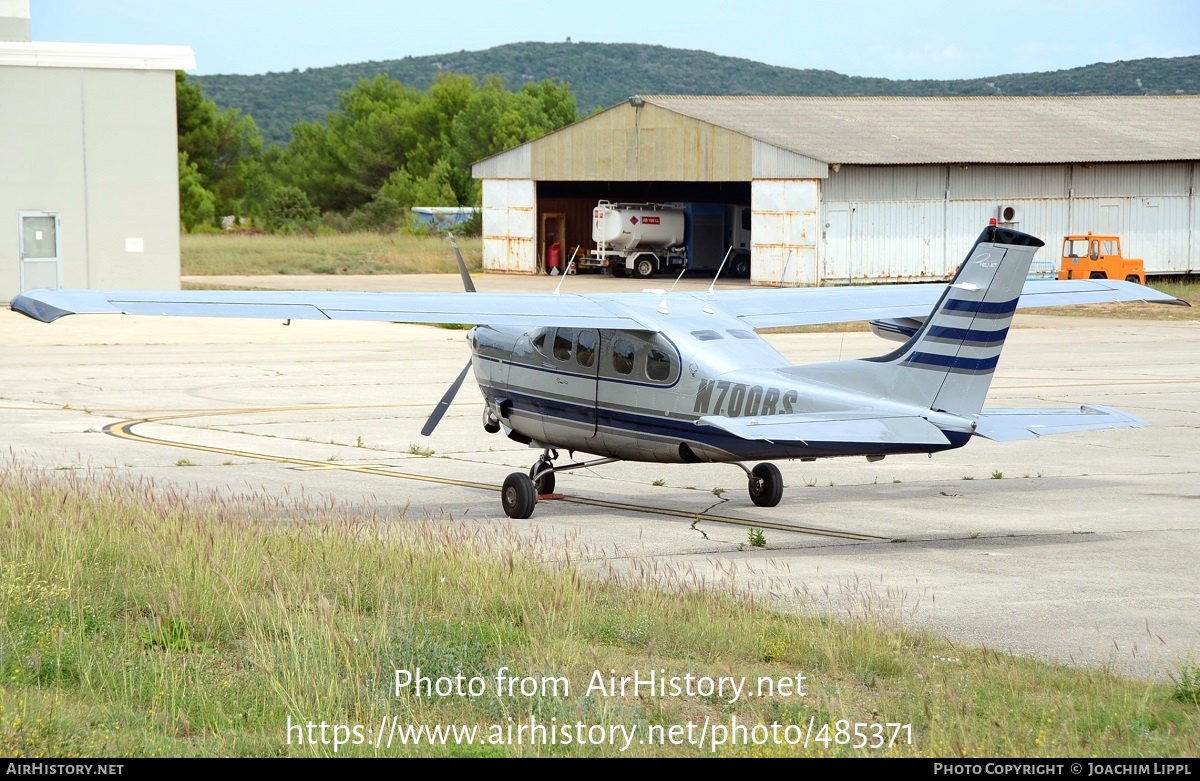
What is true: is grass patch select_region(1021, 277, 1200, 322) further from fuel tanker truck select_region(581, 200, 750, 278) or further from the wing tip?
the wing tip

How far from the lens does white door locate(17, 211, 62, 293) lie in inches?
1649

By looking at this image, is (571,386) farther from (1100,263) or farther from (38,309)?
(1100,263)

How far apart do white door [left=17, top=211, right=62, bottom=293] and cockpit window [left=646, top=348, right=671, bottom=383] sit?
105 ft

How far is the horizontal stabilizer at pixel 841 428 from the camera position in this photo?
41.2 ft

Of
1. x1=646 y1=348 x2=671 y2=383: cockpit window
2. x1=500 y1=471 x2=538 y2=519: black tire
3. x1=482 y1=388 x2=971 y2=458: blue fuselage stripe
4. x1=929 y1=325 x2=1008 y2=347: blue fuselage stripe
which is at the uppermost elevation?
x1=929 y1=325 x2=1008 y2=347: blue fuselage stripe

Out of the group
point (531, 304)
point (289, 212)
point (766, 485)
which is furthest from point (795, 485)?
point (289, 212)

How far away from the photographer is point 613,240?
210 feet

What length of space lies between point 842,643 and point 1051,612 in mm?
2519

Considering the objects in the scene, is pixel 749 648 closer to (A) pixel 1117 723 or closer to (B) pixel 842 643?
(B) pixel 842 643

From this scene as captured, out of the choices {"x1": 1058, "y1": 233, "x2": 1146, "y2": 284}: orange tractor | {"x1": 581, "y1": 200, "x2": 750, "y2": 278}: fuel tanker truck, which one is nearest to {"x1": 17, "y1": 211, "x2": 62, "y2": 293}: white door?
{"x1": 581, "y1": 200, "x2": 750, "y2": 278}: fuel tanker truck

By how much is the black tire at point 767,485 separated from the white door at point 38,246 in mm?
32071

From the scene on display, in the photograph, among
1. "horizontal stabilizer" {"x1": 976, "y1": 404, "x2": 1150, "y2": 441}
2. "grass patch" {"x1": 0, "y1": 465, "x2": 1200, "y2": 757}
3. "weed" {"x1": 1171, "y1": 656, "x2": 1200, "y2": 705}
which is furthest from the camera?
"horizontal stabilizer" {"x1": 976, "y1": 404, "x2": 1150, "y2": 441}

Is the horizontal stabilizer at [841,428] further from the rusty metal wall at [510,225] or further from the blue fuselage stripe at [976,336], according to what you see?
the rusty metal wall at [510,225]

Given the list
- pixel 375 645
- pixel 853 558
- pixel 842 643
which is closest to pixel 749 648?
pixel 842 643
